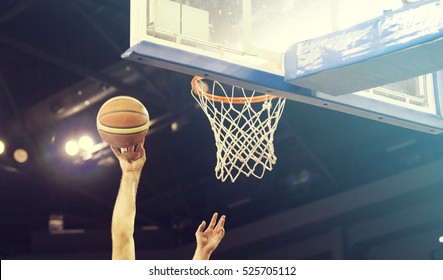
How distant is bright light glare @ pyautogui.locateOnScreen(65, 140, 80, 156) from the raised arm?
28.5 inches

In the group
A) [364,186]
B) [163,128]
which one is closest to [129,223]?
[163,128]

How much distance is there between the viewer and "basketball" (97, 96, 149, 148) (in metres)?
4.31

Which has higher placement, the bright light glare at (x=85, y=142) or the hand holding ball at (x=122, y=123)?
the bright light glare at (x=85, y=142)

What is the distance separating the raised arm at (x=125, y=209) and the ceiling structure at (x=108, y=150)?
795 mm

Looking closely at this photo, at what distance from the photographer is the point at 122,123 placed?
4316 mm

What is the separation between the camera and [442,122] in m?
3.67

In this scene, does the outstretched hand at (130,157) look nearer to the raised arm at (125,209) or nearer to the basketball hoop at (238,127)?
the raised arm at (125,209)

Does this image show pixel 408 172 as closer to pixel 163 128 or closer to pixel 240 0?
pixel 163 128

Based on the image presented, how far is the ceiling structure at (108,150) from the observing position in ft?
20.5

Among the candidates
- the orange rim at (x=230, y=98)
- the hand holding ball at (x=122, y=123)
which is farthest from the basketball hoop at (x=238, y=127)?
the hand holding ball at (x=122, y=123)

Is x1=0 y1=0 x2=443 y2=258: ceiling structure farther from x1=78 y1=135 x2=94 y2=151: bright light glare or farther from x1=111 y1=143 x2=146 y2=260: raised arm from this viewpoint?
x1=111 y1=143 x2=146 y2=260: raised arm

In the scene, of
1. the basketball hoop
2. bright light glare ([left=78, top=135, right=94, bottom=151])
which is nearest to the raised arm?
bright light glare ([left=78, top=135, right=94, bottom=151])

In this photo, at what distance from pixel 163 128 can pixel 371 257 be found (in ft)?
7.65

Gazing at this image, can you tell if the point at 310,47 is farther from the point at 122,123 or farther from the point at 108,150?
the point at 108,150
